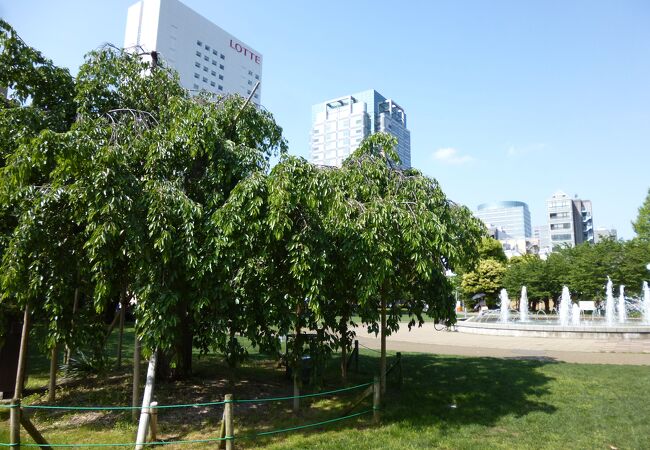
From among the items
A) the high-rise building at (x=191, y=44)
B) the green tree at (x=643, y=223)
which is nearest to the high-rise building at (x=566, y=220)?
the green tree at (x=643, y=223)

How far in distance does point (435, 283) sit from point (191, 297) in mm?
5169

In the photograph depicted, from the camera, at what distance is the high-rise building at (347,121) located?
151875 millimetres

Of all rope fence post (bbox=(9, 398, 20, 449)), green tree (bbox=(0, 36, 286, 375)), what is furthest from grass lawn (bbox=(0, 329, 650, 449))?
green tree (bbox=(0, 36, 286, 375))

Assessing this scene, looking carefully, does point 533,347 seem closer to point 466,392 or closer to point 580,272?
point 466,392

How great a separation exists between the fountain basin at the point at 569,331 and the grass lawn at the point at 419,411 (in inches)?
343

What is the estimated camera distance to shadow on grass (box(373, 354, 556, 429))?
8578 mm

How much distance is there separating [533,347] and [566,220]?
4256 inches

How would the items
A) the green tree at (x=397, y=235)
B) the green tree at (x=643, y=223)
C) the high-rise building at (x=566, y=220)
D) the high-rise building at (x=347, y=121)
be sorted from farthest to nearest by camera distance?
the high-rise building at (x=347, y=121) → the high-rise building at (x=566, y=220) → the green tree at (x=643, y=223) → the green tree at (x=397, y=235)

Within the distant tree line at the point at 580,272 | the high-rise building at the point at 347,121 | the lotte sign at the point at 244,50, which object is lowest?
the distant tree line at the point at 580,272

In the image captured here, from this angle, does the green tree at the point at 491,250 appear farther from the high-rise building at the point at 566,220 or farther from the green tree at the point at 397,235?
the high-rise building at the point at 566,220

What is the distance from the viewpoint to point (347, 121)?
154m

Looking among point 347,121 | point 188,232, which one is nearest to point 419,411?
point 188,232

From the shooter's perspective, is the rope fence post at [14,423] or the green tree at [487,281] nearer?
the rope fence post at [14,423]

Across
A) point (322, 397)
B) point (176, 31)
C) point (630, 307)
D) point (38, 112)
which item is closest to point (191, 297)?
point (322, 397)
